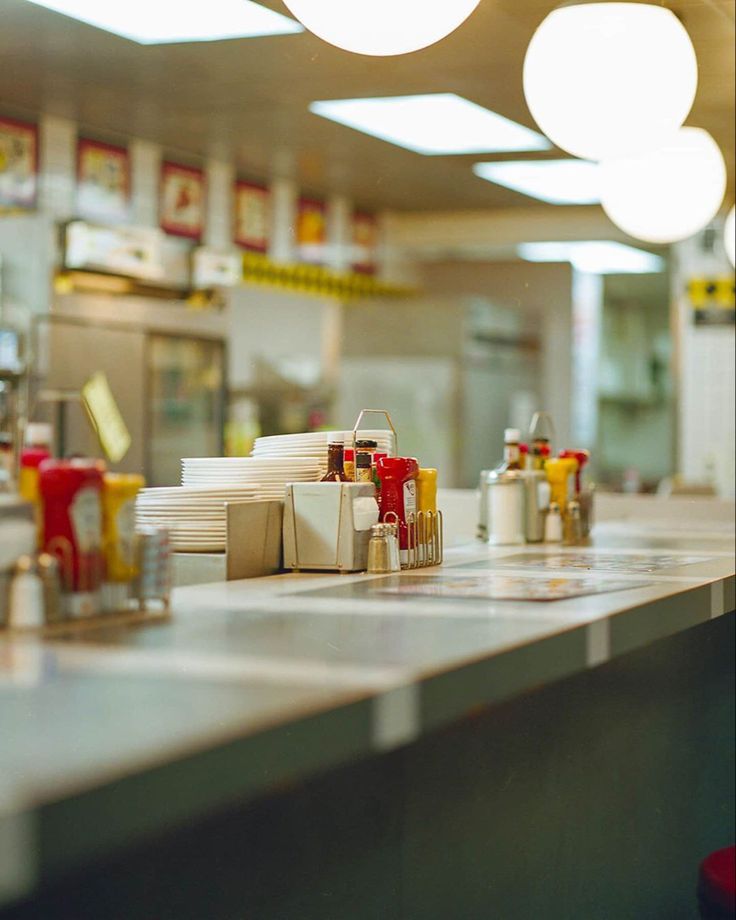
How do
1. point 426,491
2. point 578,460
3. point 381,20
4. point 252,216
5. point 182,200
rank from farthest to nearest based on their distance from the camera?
1. point 252,216
2. point 182,200
3. point 578,460
4. point 426,491
5. point 381,20

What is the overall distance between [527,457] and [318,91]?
2.56 metres

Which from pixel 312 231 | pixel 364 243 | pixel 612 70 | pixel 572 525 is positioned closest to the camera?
pixel 612 70

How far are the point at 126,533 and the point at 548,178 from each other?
588 centimetres

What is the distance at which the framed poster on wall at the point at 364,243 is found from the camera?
27.1 ft

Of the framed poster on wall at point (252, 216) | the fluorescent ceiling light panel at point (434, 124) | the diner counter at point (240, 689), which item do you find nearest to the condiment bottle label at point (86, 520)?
the diner counter at point (240, 689)

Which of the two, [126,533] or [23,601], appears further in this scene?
[126,533]

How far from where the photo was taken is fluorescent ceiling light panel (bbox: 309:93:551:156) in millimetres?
5398

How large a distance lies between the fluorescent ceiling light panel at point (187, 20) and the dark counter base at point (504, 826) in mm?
2175

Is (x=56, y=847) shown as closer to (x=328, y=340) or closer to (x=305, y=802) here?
(x=305, y=802)

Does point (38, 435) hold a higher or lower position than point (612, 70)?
lower

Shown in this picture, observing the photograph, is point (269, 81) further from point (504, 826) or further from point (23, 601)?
Answer: point (23, 601)

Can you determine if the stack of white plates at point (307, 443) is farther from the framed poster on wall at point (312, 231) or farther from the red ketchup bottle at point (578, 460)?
the framed poster on wall at point (312, 231)

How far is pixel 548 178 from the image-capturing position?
23.2ft

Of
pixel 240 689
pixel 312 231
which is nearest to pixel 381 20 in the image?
pixel 240 689
